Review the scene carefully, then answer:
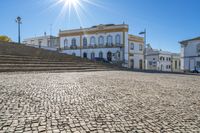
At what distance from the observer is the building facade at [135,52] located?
41219 mm

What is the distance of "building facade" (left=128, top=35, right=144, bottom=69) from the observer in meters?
41.2

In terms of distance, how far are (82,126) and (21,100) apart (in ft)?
8.17

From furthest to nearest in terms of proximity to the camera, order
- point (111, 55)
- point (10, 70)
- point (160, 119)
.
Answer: point (111, 55), point (10, 70), point (160, 119)

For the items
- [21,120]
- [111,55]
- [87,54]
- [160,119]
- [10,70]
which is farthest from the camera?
[87,54]

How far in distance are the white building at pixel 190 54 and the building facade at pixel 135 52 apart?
8919 mm

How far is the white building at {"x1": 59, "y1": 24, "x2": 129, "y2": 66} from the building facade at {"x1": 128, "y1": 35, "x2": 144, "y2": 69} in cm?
202

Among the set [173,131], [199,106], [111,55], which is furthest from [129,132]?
[111,55]

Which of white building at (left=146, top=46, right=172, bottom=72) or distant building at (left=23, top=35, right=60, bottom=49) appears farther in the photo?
distant building at (left=23, top=35, right=60, bottom=49)

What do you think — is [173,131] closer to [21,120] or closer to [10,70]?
[21,120]

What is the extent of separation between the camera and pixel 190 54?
3850 cm

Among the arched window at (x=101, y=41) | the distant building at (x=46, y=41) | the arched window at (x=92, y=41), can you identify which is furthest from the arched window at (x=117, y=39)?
the distant building at (x=46, y=41)

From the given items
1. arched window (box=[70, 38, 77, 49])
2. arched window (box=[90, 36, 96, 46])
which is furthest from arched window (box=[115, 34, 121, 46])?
arched window (box=[70, 38, 77, 49])

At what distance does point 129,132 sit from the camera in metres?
3.35

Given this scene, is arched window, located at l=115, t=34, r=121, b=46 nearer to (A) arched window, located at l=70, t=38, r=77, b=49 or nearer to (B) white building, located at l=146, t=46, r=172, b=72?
(A) arched window, located at l=70, t=38, r=77, b=49
